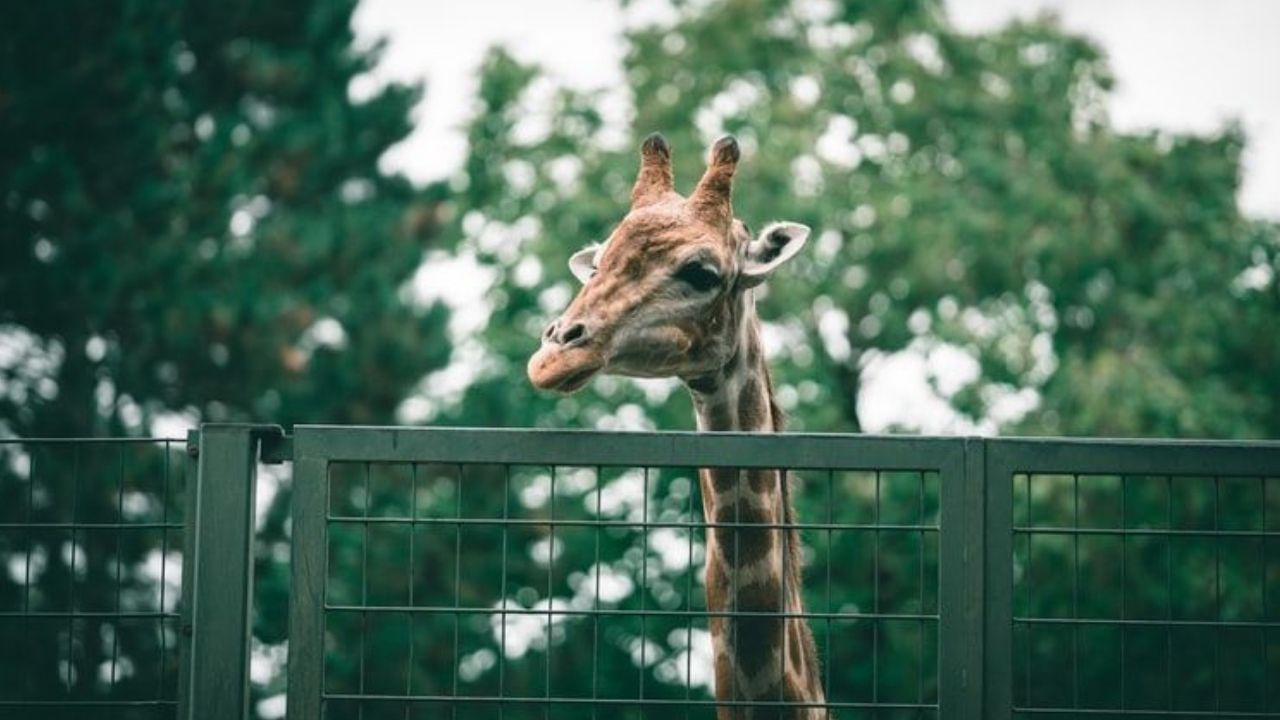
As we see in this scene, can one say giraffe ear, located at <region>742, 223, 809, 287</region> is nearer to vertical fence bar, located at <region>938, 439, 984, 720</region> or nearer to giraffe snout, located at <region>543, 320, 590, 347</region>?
giraffe snout, located at <region>543, 320, 590, 347</region>

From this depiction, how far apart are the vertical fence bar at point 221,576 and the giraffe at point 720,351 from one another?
1114 millimetres

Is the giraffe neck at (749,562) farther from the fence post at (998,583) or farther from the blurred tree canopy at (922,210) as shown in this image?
the blurred tree canopy at (922,210)

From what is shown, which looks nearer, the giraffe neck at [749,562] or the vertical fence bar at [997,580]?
the vertical fence bar at [997,580]

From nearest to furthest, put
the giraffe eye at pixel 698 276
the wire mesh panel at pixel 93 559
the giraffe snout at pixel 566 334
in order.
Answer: the giraffe snout at pixel 566 334
the giraffe eye at pixel 698 276
the wire mesh panel at pixel 93 559

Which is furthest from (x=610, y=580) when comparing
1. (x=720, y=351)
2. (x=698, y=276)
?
(x=698, y=276)

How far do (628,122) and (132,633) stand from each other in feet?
26.4

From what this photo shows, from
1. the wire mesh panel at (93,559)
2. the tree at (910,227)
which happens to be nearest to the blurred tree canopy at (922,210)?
the tree at (910,227)

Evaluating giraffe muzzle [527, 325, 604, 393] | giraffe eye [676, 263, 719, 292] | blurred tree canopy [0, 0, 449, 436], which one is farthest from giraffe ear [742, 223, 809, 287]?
blurred tree canopy [0, 0, 449, 436]

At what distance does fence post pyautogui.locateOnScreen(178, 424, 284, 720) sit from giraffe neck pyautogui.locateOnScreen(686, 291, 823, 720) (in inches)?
56.7

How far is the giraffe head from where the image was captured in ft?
17.2

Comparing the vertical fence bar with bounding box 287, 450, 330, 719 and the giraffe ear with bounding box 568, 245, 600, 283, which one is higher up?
the giraffe ear with bounding box 568, 245, 600, 283

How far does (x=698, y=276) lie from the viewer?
5.57 m

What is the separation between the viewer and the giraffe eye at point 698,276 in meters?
5.54

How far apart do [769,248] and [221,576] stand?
2263mm
